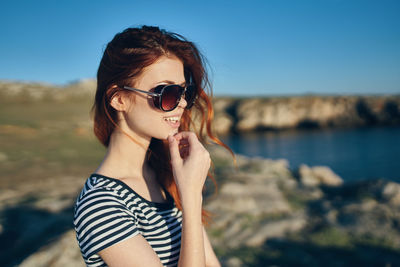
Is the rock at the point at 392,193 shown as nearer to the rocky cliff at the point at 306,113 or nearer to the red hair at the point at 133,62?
the red hair at the point at 133,62

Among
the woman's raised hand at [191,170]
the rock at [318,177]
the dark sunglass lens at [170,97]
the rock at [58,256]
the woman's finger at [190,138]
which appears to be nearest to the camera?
the woman's raised hand at [191,170]

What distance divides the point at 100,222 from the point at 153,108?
833 mm

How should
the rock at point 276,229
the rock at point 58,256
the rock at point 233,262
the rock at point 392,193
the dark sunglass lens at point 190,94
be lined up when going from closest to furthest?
the dark sunglass lens at point 190,94, the rock at point 58,256, the rock at point 233,262, the rock at point 276,229, the rock at point 392,193

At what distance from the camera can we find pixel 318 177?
10.7m

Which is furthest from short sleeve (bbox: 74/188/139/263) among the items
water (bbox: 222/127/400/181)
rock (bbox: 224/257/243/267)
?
water (bbox: 222/127/400/181)

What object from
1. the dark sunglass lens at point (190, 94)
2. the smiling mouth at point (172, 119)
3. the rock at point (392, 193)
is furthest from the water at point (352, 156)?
the smiling mouth at point (172, 119)

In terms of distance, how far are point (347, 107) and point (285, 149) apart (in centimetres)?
3059

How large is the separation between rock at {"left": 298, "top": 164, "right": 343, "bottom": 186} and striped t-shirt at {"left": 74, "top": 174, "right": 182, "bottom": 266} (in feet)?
29.0

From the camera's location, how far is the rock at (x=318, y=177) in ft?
32.8

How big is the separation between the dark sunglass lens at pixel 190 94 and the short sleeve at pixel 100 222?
104 cm

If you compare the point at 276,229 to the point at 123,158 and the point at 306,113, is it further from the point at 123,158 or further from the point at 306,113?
the point at 306,113

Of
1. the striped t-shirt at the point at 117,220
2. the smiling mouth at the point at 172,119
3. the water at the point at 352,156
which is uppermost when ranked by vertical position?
the smiling mouth at the point at 172,119

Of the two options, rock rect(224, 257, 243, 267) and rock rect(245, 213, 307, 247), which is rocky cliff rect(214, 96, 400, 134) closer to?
rock rect(245, 213, 307, 247)

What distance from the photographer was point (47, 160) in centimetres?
1077
